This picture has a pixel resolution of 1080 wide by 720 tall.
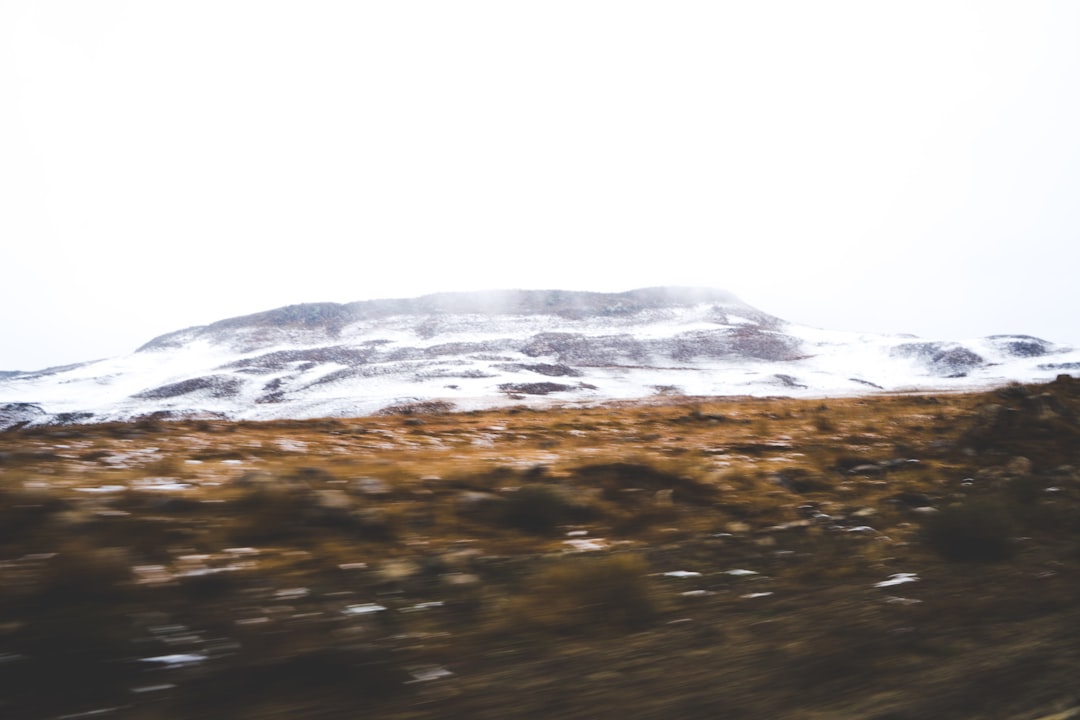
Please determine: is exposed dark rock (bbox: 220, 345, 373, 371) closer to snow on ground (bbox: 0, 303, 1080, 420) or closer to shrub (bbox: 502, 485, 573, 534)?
snow on ground (bbox: 0, 303, 1080, 420)

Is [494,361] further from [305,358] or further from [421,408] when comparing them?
[421,408]

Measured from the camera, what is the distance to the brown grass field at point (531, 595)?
1.59 m

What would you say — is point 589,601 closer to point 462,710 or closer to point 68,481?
point 462,710

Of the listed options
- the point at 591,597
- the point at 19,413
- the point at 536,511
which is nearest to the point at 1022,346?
the point at 536,511

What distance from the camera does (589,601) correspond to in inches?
89.1

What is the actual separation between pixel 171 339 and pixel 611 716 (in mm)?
97999

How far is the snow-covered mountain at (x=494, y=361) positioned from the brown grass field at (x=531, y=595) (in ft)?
78.4

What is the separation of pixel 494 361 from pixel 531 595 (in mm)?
50855

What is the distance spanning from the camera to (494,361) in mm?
52969

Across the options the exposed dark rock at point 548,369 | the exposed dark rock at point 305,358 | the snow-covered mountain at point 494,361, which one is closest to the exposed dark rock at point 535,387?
the snow-covered mountain at point 494,361

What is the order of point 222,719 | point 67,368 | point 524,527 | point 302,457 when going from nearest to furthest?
point 222,719 → point 524,527 → point 302,457 → point 67,368

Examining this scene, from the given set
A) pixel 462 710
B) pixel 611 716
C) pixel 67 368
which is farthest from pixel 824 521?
pixel 67 368

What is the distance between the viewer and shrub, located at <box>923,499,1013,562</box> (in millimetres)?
2920

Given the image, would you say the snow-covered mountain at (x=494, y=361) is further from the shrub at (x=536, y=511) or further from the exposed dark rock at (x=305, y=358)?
the shrub at (x=536, y=511)
